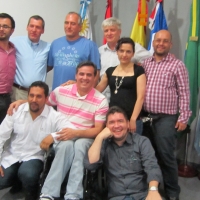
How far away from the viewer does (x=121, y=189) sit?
2.04m

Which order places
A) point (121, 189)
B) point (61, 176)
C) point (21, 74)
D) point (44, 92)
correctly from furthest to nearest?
point (21, 74)
point (44, 92)
point (61, 176)
point (121, 189)

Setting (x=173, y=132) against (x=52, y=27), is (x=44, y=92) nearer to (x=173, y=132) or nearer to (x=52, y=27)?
(x=173, y=132)

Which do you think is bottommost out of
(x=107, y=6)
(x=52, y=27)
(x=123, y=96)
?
(x=123, y=96)

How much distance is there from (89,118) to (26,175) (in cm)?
69

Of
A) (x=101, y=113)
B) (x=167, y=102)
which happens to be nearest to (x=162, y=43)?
(x=167, y=102)

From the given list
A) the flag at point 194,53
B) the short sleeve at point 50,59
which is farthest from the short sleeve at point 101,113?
the flag at point 194,53

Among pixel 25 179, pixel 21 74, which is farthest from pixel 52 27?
pixel 25 179

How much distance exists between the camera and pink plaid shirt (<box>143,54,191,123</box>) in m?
2.43

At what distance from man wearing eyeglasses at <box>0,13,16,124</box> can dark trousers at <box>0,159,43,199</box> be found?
0.61 meters

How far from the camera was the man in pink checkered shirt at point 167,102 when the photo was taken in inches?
95.7

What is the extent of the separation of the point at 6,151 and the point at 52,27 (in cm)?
191

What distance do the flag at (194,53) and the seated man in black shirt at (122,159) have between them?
1.20 meters

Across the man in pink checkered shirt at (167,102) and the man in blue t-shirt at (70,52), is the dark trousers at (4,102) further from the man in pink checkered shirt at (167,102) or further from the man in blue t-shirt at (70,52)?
the man in pink checkered shirt at (167,102)

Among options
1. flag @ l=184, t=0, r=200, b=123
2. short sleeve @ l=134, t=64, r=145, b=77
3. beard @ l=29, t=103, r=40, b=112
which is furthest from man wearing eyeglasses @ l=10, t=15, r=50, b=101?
flag @ l=184, t=0, r=200, b=123
